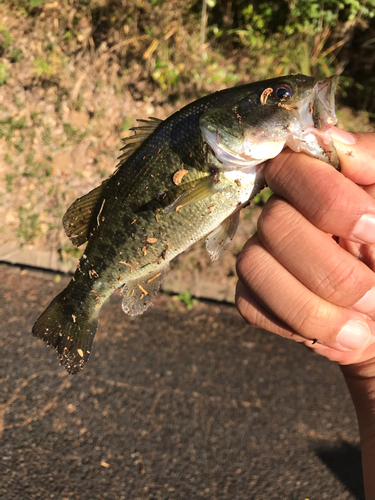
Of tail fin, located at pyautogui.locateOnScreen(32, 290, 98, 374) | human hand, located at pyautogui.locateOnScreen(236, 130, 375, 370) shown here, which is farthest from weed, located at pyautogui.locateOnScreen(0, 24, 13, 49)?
human hand, located at pyautogui.locateOnScreen(236, 130, 375, 370)

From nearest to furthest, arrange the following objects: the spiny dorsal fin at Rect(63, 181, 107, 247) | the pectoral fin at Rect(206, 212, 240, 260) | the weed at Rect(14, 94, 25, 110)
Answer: the pectoral fin at Rect(206, 212, 240, 260) → the spiny dorsal fin at Rect(63, 181, 107, 247) → the weed at Rect(14, 94, 25, 110)

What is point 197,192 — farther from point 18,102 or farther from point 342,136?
point 18,102

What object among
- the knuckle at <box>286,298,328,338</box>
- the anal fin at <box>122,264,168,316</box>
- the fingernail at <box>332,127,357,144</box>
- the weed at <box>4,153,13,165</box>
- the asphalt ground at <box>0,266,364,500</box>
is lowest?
the asphalt ground at <box>0,266,364,500</box>

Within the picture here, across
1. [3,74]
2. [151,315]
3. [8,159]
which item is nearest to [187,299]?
[151,315]

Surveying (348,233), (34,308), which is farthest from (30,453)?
(348,233)

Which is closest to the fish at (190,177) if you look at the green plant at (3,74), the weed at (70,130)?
the weed at (70,130)

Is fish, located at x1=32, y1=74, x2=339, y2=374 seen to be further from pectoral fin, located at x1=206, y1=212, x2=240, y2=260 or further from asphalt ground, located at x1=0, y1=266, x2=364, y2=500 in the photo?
asphalt ground, located at x1=0, y1=266, x2=364, y2=500

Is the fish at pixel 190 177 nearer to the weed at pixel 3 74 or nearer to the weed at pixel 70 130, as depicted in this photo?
the weed at pixel 70 130
